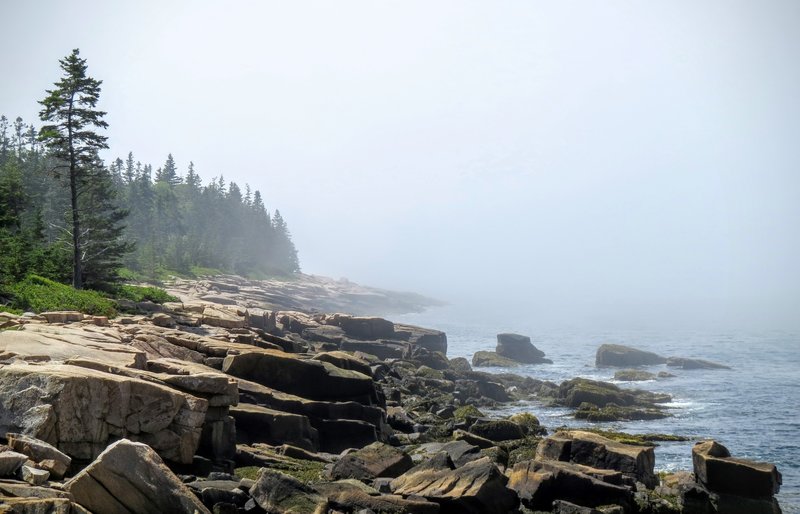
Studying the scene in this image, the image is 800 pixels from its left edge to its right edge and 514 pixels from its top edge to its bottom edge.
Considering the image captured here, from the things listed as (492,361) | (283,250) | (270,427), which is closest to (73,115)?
(270,427)

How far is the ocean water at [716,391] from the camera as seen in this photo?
35.8m

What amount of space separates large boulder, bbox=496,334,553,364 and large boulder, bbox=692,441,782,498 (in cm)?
6180

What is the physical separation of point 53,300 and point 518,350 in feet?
200

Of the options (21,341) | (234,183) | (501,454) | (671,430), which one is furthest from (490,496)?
(234,183)

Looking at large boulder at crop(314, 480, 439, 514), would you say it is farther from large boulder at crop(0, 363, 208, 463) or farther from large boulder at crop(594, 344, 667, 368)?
large boulder at crop(594, 344, 667, 368)

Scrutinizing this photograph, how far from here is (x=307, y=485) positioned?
1678cm

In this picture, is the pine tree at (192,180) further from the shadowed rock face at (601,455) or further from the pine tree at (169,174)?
the shadowed rock face at (601,455)

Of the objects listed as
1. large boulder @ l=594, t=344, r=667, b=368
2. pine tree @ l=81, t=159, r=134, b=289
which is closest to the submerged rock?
large boulder @ l=594, t=344, r=667, b=368

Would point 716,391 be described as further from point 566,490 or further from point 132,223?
point 132,223

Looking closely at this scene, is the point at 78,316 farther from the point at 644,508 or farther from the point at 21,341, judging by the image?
the point at 644,508

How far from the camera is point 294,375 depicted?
28.4 m

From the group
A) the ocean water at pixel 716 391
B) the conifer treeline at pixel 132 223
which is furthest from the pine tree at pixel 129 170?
the ocean water at pixel 716 391

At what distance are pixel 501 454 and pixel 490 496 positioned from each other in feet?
27.5

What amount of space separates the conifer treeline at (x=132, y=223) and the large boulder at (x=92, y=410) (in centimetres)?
2522
